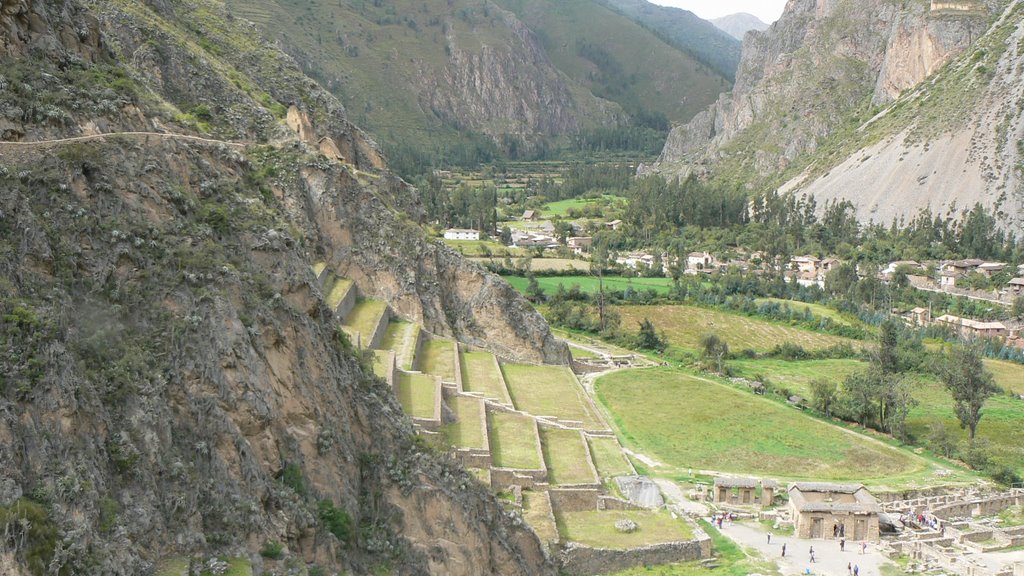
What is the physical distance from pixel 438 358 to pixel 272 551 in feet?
103

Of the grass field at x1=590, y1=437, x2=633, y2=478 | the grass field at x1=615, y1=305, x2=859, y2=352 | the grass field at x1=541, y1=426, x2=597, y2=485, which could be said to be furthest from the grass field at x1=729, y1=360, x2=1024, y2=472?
the grass field at x1=541, y1=426, x2=597, y2=485

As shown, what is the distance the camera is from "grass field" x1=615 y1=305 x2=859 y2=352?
85812mm

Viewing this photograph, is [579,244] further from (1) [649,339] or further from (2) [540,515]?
(2) [540,515]

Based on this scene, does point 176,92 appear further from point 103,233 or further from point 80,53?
point 103,233

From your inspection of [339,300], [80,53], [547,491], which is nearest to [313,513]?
[80,53]

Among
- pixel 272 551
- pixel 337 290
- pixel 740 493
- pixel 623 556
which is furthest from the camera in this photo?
pixel 337 290

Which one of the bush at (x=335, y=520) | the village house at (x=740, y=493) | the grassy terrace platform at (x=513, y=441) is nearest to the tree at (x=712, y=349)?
the village house at (x=740, y=493)

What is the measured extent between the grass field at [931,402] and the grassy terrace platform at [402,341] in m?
30.8

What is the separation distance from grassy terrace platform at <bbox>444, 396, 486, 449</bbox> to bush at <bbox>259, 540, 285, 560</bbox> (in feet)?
61.0

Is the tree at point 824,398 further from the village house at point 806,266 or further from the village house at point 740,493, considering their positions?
the village house at point 806,266

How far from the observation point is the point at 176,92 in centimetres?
4459

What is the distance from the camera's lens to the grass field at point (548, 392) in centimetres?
5038

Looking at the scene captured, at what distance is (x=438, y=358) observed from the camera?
50438 mm

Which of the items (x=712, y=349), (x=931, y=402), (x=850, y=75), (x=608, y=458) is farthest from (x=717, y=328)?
(x=850, y=75)
